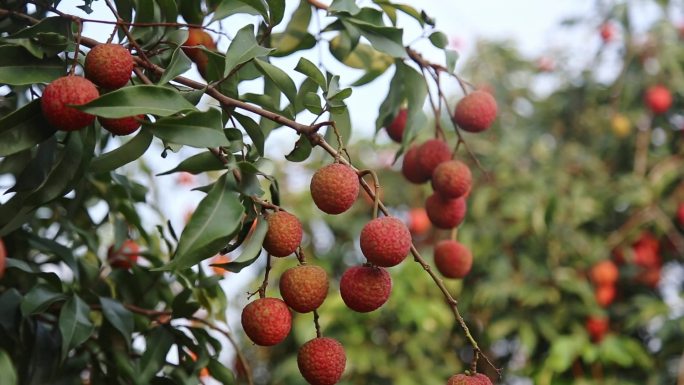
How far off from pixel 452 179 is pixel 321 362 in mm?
417

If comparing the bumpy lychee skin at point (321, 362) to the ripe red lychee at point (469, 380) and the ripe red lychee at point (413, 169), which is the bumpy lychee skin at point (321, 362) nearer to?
the ripe red lychee at point (469, 380)

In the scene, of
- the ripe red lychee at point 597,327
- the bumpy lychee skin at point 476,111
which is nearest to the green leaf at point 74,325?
the bumpy lychee skin at point 476,111

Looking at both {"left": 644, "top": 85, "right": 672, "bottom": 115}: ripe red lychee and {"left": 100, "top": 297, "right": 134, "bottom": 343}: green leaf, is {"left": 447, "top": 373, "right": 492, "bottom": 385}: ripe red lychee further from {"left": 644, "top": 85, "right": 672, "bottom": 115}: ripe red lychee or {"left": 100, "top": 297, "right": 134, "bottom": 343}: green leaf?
{"left": 644, "top": 85, "right": 672, "bottom": 115}: ripe red lychee

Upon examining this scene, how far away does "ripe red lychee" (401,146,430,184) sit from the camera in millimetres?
1340

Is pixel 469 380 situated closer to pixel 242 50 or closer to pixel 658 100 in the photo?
pixel 242 50

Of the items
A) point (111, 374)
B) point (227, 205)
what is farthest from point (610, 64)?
point (227, 205)

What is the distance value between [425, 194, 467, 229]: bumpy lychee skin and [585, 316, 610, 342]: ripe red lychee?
142 centimetres

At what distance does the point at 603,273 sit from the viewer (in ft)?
8.55

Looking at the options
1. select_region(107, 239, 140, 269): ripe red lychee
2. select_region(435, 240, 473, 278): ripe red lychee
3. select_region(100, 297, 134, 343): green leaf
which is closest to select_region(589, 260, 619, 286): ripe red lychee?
select_region(435, 240, 473, 278): ripe red lychee

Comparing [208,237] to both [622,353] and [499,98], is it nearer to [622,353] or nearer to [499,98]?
[622,353]

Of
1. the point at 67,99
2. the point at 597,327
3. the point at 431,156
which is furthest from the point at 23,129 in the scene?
the point at 597,327

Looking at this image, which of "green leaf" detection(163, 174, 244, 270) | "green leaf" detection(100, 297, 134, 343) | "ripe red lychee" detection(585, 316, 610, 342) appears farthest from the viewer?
"ripe red lychee" detection(585, 316, 610, 342)

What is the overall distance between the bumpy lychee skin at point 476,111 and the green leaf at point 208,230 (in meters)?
0.60

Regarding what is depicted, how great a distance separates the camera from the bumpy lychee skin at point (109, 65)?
0.85 metres
